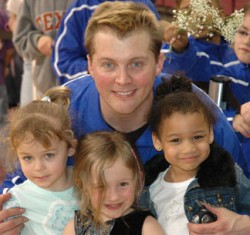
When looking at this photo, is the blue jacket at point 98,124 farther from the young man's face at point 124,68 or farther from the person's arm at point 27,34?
the person's arm at point 27,34

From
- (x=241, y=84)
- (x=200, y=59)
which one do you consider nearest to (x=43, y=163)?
(x=241, y=84)

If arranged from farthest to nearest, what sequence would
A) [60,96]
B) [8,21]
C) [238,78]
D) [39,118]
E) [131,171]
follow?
[8,21] → [238,78] → [60,96] → [39,118] → [131,171]

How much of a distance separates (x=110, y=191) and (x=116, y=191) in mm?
22

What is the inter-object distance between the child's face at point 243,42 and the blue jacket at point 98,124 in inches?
26.9

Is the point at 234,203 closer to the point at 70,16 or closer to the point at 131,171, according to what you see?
the point at 131,171

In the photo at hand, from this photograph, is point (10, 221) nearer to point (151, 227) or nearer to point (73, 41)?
point (151, 227)

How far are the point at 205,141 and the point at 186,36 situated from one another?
1.29 metres

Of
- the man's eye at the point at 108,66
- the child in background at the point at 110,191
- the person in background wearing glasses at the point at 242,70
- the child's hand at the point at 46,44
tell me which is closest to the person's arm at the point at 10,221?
the child in background at the point at 110,191

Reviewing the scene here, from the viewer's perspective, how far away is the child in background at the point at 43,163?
2.25 metres

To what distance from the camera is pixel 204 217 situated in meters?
2.24

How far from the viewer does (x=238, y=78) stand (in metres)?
3.30

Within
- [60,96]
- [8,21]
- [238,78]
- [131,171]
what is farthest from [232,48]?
[8,21]

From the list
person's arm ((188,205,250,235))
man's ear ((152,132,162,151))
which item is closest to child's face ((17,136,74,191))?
man's ear ((152,132,162,151))

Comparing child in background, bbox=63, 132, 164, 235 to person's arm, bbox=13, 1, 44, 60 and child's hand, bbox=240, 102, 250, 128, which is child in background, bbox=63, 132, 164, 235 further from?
person's arm, bbox=13, 1, 44, 60
